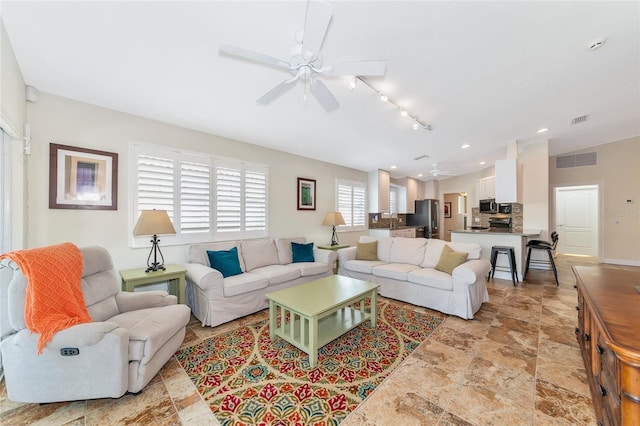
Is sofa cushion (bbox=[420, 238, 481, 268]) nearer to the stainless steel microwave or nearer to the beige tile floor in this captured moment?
the beige tile floor

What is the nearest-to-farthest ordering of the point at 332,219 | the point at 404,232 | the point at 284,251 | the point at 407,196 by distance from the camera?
the point at 284,251, the point at 332,219, the point at 404,232, the point at 407,196

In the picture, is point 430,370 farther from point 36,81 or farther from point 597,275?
point 36,81

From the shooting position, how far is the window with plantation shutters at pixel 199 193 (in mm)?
3125

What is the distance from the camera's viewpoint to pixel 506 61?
2.33 metres

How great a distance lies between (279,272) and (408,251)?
2.17m

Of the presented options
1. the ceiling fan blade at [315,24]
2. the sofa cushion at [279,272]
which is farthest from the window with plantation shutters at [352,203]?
the ceiling fan blade at [315,24]

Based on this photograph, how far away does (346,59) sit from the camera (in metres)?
2.15

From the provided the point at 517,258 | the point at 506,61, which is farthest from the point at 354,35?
the point at 517,258

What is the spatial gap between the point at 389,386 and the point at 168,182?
3433 millimetres

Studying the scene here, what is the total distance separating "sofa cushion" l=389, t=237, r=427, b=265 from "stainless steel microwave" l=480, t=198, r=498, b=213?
3685 mm

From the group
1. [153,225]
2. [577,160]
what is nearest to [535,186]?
[577,160]

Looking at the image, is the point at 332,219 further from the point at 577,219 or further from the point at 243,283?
the point at 577,219

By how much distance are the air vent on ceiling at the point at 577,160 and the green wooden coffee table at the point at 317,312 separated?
774 cm

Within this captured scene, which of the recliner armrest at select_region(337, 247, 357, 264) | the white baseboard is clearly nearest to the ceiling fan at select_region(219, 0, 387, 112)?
the recliner armrest at select_region(337, 247, 357, 264)
